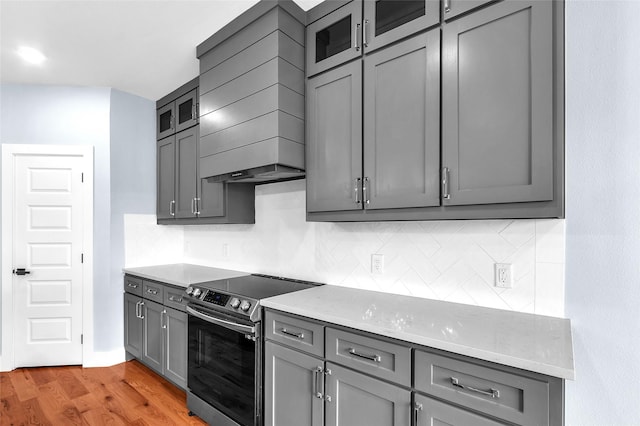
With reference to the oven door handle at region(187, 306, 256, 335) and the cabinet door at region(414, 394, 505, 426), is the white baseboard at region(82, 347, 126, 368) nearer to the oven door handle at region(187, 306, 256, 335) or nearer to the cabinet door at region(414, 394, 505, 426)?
the oven door handle at region(187, 306, 256, 335)

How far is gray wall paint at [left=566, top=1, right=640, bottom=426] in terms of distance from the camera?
4.26 ft

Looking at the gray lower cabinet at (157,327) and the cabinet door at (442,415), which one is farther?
the gray lower cabinet at (157,327)

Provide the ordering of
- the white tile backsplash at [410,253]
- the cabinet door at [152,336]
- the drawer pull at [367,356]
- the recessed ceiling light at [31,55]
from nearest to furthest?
the drawer pull at [367,356], the white tile backsplash at [410,253], the recessed ceiling light at [31,55], the cabinet door at [152,336]

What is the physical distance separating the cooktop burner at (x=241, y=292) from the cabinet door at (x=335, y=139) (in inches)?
24.4

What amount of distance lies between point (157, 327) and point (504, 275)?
2722 millimetres

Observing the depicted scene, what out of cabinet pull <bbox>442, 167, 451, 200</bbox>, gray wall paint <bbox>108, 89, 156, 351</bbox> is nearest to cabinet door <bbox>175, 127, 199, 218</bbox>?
gray wall paint <bbox>108, 89, 156, 351</bbox>

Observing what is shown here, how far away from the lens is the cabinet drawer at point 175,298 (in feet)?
8.68

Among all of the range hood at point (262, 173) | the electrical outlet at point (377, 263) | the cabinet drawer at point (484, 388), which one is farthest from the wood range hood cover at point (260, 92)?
the cabinet drawer at point (484, 388)

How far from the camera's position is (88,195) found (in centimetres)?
329

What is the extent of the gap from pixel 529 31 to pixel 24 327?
4.47m

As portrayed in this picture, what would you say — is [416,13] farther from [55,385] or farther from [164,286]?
[55,385]

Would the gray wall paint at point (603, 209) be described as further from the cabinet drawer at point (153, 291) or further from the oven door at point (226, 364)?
the cabinet drawer at point (153, 291)

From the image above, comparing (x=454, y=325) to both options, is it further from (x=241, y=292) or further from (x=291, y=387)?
(x=241, y=292)

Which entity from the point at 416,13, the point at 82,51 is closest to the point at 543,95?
the point at 416,13
